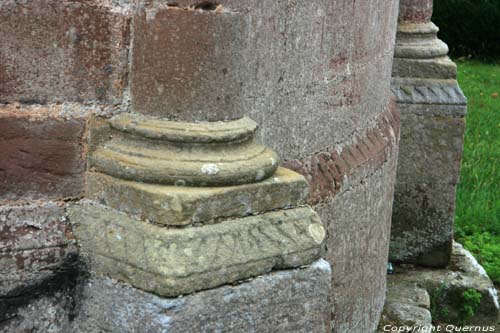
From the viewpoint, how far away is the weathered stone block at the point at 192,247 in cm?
203

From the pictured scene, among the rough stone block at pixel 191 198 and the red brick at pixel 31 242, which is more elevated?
the rough stone block at pixel 191 198

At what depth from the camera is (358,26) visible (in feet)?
10.6

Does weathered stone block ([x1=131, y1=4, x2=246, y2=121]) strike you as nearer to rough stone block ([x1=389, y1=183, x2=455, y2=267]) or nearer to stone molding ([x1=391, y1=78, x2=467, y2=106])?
stone molding ([x1=391, y1=78, x2=467, y2=106])

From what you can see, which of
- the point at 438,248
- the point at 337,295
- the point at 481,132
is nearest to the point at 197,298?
the point at 337,295

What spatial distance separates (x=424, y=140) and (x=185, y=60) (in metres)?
2.98

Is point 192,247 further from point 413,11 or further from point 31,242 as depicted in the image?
point 413,11

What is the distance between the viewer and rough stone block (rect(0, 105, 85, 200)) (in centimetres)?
216

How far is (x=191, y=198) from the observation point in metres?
2.06

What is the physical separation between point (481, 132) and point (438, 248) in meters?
5.12

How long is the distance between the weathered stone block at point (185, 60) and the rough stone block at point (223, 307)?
1.59ft

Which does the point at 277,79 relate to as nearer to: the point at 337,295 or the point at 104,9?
the point at 104,9

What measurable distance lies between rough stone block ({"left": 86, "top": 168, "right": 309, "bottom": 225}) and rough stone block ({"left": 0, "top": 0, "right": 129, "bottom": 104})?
256 millimetres

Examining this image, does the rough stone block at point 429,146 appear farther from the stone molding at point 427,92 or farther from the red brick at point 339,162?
the red brick at point 339,162

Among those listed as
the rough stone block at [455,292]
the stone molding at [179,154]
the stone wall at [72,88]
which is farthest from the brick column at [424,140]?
the stone molding at [179,154]
